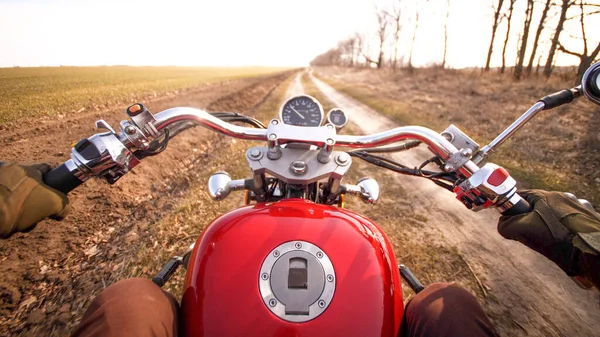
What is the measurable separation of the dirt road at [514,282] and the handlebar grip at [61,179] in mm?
3314

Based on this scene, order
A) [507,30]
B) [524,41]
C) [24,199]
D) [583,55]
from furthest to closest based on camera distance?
[507,30]
[524,41]
[583,55]
[24,199]

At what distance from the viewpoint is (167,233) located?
3.57 meters

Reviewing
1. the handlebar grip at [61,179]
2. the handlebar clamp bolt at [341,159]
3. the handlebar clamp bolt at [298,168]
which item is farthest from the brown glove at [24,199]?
the handlebar clamp bolt at [341,159]

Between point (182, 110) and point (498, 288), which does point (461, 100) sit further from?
point (182, 110)

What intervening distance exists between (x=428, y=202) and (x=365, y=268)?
3.86 meters

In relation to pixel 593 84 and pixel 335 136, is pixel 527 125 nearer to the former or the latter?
pixel 593 84

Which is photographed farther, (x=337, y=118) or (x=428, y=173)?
(x=337, y=118)

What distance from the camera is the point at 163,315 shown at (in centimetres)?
105

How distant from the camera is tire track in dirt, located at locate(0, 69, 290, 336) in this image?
2523 millimetres

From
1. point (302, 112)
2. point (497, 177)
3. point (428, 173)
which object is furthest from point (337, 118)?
point (497, 177)

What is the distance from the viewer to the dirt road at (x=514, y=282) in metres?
2.49

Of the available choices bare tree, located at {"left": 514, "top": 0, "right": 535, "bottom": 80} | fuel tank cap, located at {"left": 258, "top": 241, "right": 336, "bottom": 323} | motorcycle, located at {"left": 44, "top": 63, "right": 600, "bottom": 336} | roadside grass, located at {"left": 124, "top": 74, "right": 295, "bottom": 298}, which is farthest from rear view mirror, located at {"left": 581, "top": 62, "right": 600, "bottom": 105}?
bare tree, located at {"left": 514, "top": 0, "right": 535, "bottom": 80}

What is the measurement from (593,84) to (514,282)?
2.51 m

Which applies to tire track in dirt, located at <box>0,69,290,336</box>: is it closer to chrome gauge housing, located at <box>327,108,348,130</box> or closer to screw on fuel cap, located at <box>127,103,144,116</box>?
screw on fuel cap, located at <box>127,103,144,116</box>
